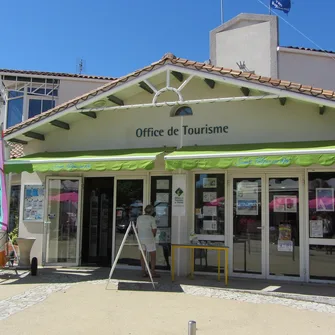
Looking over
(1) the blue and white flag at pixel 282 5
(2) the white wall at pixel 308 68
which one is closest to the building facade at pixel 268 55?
(2) the white wall at pixel 308 68

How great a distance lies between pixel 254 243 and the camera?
403 inches

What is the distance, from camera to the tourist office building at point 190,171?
9.48 m

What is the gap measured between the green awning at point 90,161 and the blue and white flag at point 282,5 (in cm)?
1232

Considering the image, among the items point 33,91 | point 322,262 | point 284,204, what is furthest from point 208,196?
point 33,91

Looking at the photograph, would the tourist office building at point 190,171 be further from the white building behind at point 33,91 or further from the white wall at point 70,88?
the white wall at point 70,88

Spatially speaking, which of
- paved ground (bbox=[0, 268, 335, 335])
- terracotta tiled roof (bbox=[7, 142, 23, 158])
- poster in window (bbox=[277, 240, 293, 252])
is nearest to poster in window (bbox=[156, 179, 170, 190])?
paved ground (bbox=[0, 268, 335, 335])

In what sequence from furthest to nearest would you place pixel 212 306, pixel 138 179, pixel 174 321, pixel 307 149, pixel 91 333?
pixel 138 179 → pixel 307 149 → pixel 212 306 → pixel 174 321 → pixel 91 333

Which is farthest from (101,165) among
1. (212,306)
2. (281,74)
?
(281,74)

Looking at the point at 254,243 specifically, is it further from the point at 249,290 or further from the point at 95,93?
the point at 95,93

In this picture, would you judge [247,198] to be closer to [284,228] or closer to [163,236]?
[284,228]

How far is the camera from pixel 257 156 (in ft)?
28.5

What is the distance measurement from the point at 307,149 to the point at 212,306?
12.1ft

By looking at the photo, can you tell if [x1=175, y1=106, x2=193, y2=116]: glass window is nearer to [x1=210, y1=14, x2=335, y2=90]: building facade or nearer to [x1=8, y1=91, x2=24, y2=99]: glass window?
[x1=210, y1=14, x2=335, y2=90]: building facade

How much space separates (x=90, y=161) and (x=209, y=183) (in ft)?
10.2
